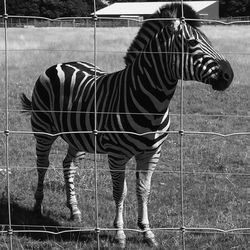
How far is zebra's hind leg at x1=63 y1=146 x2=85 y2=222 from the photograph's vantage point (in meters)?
5.71

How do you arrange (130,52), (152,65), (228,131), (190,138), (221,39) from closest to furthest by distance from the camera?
(152,65) → (130,52) → (190,138) → (228,131) → (221,39)

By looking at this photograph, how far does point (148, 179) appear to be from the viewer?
5.16 meters

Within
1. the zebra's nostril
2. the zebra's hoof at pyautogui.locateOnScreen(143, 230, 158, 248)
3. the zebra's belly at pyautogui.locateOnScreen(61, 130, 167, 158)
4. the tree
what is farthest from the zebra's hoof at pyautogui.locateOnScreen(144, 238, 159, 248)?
the tree

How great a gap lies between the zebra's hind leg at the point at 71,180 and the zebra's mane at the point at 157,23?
4.80ft

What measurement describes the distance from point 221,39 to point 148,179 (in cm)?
1324

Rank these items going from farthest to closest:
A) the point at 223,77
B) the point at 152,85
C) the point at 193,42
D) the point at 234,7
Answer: the point at 234,7 < the point at 152,85 < the point at 193,42 < the point at 223,77

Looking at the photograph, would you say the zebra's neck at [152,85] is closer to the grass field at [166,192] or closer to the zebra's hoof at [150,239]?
the grass field at [166,192]

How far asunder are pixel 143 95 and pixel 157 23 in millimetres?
644

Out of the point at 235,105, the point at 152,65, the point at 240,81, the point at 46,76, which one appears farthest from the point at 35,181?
the point at 240,81

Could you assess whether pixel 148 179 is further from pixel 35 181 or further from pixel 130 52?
pixel 35 181

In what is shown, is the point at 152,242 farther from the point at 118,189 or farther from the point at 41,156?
the point at 41,156

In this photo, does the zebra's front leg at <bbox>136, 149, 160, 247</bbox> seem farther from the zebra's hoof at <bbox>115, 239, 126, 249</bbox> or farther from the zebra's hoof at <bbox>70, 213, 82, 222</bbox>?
the zebra's hoof at <bbox>70, 213, 82, 222</bbox>

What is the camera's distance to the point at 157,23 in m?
4.83

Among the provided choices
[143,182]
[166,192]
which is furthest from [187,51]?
[166,192]
